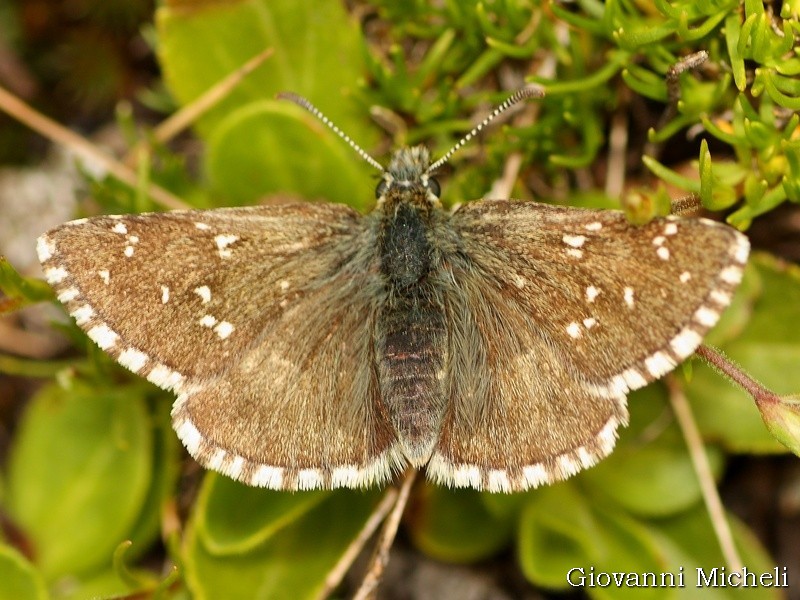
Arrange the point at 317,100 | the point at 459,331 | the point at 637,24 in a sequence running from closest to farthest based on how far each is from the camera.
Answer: the point at 459,331
the point at 637,24
the point at 317,100

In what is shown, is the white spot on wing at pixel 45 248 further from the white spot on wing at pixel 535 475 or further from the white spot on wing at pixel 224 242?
the white spot on wing at pixel 535 475

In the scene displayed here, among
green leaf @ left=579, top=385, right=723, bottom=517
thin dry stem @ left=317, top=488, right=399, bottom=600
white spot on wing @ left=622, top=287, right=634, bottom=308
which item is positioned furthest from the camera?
green leaf @ left=579, top=385, right=723, bottom=517

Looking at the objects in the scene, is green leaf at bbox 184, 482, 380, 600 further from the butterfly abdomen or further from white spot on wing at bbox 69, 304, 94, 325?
white spot on wing at bbox 69, 304, 94, 325

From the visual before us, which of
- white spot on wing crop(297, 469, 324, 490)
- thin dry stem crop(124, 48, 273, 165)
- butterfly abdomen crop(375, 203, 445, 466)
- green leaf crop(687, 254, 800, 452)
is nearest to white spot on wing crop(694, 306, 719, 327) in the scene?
butterfly abdomen crop(375, 203, 445, 466)

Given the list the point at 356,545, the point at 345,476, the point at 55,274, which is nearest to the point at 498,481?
the point at 345,476

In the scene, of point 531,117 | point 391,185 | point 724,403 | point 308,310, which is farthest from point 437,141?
point 724,403

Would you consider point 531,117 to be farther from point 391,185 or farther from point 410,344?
point 410,344
